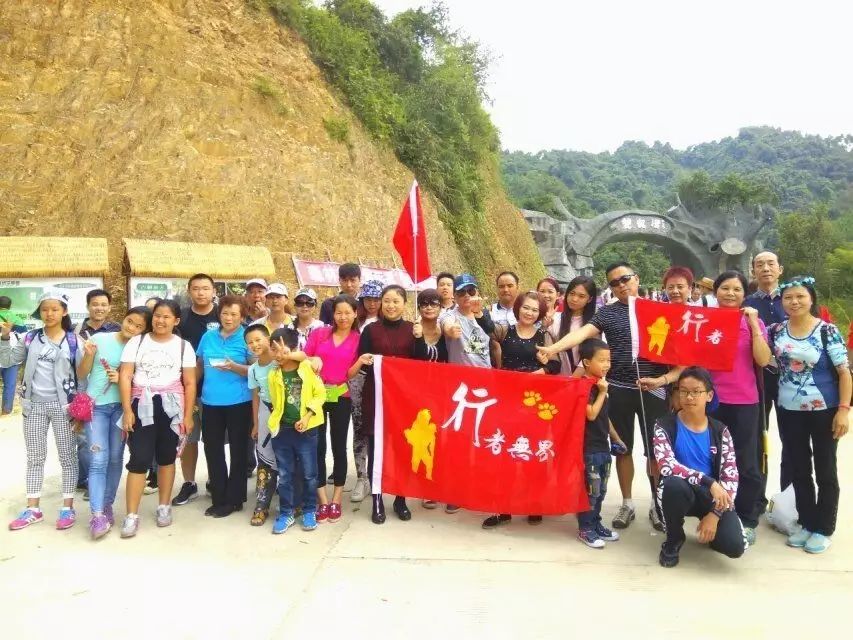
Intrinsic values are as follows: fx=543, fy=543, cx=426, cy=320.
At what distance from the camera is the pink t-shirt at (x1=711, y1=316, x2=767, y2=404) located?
3.39 meters

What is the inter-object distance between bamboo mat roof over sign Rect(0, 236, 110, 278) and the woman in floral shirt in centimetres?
889

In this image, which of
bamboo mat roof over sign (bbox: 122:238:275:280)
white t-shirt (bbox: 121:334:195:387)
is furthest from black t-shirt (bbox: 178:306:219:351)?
bamboo mat roof over sign (bbox: 122:238:275:280)

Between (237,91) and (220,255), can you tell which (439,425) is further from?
(237,91)

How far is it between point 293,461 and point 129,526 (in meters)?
1.04

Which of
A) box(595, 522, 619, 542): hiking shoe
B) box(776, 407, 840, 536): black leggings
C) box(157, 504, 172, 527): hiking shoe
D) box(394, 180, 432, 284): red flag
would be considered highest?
box(394, 180, 432, 284): red flag

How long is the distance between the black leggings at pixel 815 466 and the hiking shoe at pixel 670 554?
90cm

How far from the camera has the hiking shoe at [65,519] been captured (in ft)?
11.3

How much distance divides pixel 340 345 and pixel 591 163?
266ft

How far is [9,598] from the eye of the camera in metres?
2.63

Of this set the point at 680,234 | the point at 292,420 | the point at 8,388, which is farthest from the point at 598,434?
the point at 680,234

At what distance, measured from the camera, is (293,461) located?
357 cm

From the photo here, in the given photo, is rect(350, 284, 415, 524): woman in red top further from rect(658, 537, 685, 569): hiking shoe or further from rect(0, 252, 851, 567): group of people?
rect(658, 537, 685, 569): hiking shoe

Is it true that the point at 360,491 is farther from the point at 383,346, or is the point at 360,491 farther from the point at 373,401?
the point at 383,346

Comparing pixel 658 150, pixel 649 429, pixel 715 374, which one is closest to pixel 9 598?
pixel 649 429
